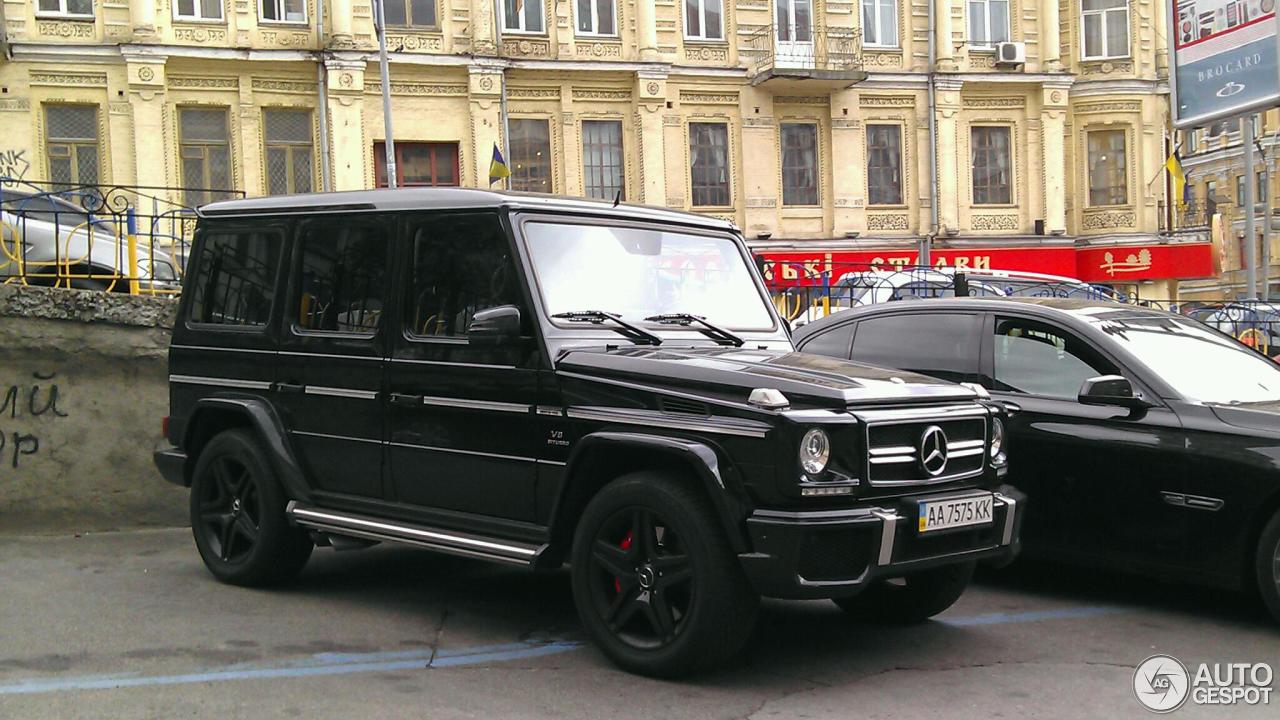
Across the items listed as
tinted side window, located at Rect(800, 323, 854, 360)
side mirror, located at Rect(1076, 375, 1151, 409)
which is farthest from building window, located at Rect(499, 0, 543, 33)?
side mirror, located at Rect(1076, 375, 1151, 409)

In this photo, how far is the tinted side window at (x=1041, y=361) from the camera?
7.00 meters

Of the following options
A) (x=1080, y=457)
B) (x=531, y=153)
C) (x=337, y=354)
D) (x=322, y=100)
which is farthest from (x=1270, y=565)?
(x=531, y=153)

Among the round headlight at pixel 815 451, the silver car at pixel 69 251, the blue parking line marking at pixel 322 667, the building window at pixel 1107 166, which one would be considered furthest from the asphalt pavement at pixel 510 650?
the building window at pixel 1107 166

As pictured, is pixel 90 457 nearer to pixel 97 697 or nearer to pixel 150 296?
pixel 150 296

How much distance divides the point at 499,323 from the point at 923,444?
1.88m

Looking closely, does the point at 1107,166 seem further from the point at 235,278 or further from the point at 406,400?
the point at 406,400

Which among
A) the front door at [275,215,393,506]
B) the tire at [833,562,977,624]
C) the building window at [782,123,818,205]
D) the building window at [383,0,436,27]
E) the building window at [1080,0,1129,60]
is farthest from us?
the building window at [1080,0,1129,60]

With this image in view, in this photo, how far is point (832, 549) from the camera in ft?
16.3

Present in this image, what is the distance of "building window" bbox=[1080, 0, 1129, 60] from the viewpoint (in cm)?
3312

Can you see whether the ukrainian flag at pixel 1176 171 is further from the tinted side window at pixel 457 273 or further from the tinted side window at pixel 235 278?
the tinted side window at pixel 457 273

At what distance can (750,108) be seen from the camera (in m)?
30.9

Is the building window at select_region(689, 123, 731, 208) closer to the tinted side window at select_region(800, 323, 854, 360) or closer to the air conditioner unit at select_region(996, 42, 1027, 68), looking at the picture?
the air conditioner unit at select_region(996, 42, 1027, 68)

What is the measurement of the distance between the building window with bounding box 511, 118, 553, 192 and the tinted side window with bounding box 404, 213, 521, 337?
23125 mm

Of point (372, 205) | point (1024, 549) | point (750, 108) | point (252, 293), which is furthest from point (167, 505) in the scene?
point (750, 108)
